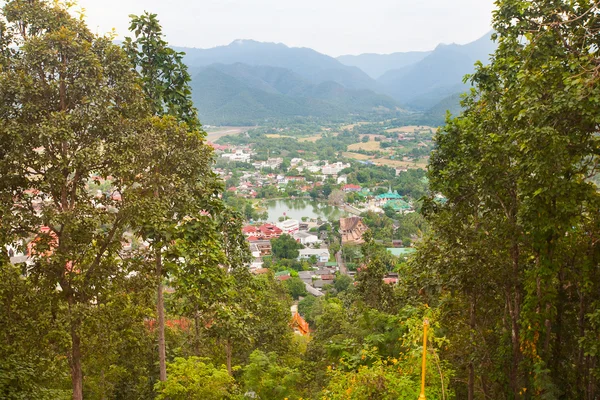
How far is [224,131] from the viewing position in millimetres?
99500

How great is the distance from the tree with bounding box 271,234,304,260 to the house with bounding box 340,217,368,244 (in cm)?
374

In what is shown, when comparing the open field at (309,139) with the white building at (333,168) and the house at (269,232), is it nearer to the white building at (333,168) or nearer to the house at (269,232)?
the white building at (333,168)

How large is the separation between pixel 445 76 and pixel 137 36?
208223 millimetres

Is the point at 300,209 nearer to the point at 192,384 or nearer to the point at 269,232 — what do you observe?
the point at 269,232

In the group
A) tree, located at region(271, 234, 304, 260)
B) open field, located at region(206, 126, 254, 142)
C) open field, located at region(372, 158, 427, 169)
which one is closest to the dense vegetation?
tree, located at region(271, 234, 304, 260)

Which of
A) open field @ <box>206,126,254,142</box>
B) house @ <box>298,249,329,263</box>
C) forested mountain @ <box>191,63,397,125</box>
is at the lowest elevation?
house @ <box>298,249,329,263</box>

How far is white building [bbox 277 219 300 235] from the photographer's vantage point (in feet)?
117

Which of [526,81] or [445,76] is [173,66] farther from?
[445,76]

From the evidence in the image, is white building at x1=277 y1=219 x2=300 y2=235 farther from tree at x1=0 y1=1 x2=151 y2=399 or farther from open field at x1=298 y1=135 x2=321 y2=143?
open field at x1=298 y1=135 x2=321 y2=143

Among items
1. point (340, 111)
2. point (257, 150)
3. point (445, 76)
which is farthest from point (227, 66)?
point (445, 76)

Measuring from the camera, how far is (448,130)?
4672mm

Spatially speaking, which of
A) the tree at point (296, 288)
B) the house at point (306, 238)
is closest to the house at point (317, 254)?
the house at point (306, 238)

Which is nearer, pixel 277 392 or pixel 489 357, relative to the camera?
pixel 489 357

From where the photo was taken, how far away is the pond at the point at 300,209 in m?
42.9
